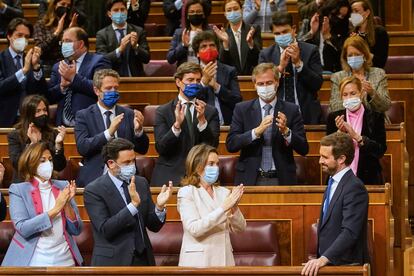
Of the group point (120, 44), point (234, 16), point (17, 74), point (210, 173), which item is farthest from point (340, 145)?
point (120, 44)

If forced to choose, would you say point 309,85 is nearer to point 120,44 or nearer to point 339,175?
point 120,44

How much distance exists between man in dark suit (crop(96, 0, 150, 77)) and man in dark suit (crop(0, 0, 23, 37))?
42.6 inches

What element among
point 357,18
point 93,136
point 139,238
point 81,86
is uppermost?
point 357,18

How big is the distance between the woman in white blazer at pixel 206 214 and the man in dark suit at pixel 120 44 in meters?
2.21

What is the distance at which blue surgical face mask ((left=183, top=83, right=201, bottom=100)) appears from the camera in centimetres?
573

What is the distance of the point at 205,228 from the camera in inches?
188

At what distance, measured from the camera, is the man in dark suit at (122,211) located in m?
4.79

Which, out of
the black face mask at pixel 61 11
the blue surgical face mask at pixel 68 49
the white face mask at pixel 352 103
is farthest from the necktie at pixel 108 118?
the black face mask at pixel 61 11

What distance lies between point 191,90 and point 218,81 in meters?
0.64

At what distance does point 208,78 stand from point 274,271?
1.89m

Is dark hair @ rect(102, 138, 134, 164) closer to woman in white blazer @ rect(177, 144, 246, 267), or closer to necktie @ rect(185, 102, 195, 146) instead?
woman in white blazer @ rect(177, 144, 246, 267)

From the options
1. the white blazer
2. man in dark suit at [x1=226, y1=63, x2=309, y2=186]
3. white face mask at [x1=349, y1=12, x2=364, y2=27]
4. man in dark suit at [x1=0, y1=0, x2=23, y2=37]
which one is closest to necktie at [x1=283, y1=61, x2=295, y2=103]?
man in dark suit at [x1=226, y1=63, x2=309, y2=186]

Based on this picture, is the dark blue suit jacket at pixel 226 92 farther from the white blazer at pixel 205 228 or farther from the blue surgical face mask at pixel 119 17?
the white blazer at pixel 205 228

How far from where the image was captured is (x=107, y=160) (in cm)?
496
